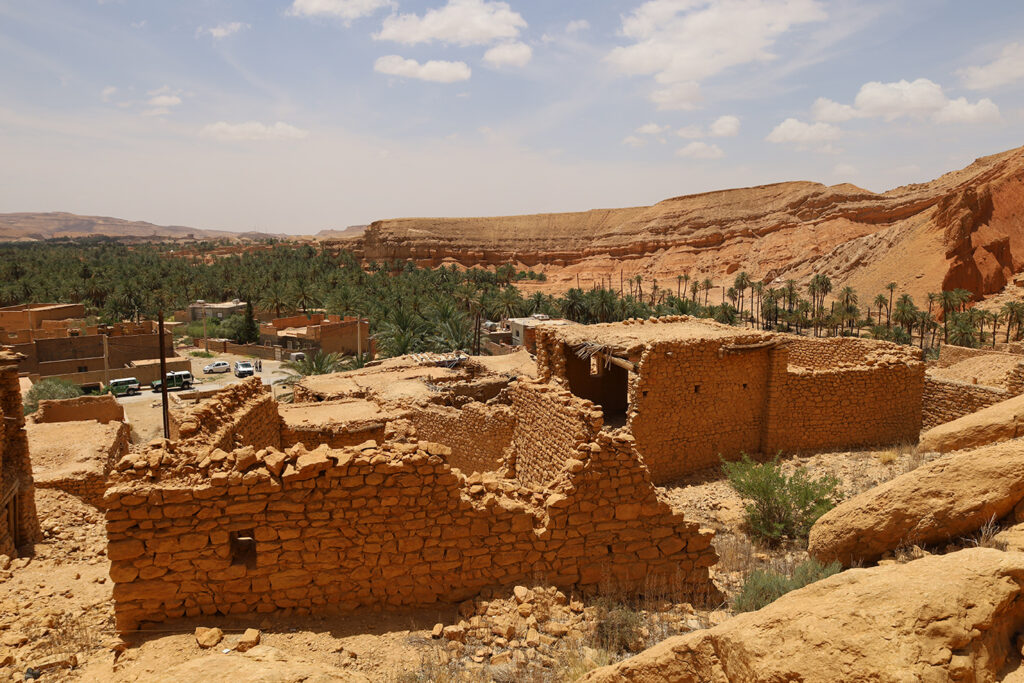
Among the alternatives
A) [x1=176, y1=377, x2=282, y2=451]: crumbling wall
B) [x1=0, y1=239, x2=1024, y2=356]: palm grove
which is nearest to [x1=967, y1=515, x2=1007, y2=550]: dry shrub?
[x1=176, y1=377, x2=282, y2=451]: crumbling wall

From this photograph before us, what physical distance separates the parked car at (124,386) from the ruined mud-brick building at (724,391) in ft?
102

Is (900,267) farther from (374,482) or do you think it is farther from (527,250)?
(374,482)

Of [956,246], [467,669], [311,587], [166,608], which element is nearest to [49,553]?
[166,608]

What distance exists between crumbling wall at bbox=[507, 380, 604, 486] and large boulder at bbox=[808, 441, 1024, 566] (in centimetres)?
235

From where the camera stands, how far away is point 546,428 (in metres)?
7.95

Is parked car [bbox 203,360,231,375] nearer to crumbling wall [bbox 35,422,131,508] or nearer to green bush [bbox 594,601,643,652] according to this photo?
crumbling wall [bbox 35,422,131,508]

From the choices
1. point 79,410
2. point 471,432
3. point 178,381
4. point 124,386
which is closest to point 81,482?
point 471,432

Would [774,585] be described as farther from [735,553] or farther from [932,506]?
[735,553]

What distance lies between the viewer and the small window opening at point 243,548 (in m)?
4.73

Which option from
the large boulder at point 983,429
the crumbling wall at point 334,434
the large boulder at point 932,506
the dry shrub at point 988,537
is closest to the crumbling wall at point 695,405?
the large boulder at point 983,429

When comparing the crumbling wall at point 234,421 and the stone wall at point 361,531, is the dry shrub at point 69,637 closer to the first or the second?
the stone wall at point 361,531

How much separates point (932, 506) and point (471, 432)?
26.4 feet

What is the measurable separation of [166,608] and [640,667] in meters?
3.49

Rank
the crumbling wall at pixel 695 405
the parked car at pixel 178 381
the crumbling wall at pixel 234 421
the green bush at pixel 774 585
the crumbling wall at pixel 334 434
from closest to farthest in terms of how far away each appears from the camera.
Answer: the green bush at pixel 774 585, the crumbling wall at pixel 234 421, the crumbling wall at pixel 334 434, the crumbling wall at pixel 695 405, the parked car at pixel 178 381
